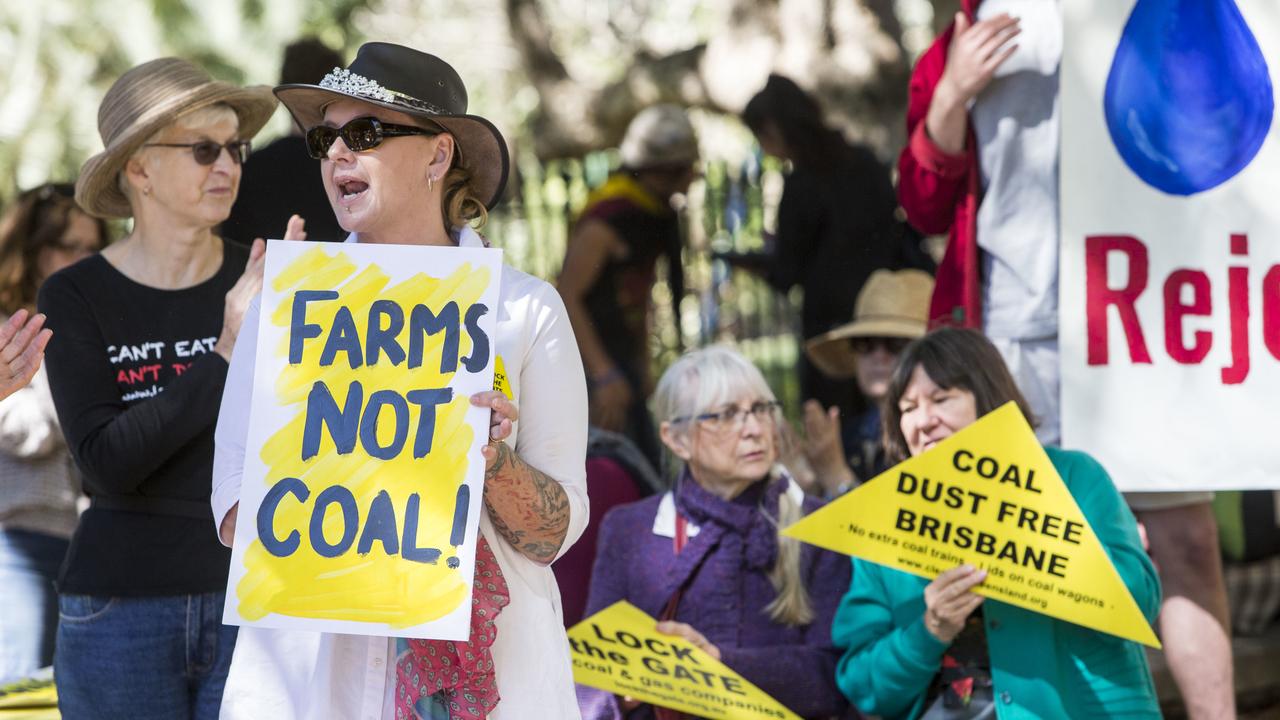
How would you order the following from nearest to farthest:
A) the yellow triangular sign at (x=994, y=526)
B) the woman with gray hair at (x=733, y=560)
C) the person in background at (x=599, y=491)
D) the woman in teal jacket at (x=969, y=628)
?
the yellow triangular sign at (x=994, y=526) < the woman in teal jacket at (x=969, y=628) < the woman with gray hair at (x=733, y=560) < the person in background at (x=599, y=491)

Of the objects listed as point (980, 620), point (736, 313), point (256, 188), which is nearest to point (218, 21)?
point (736, 313)

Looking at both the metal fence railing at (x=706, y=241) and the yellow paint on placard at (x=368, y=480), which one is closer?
the yellow paint on placard at (x=368, y=480)

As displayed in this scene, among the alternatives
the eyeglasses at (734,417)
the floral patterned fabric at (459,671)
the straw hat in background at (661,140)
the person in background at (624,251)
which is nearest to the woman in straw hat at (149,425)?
the floral patterned fabric at (459,671)

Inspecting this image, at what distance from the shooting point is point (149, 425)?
10.8 ft

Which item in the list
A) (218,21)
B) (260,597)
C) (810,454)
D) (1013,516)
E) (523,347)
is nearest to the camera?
(260,597)

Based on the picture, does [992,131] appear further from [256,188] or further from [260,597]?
[260,597]

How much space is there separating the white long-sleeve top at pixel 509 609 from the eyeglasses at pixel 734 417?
1.73 metres

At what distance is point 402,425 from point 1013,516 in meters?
→ 1.62

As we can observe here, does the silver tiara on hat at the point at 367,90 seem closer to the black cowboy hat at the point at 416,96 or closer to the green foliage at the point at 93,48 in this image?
the black cowboy hat at the point at 416,96

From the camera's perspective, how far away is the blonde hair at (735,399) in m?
4.30

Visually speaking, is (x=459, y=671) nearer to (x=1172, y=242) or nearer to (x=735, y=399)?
A: (x=735, y=399)

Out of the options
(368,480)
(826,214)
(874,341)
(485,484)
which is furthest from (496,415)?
(826,214)

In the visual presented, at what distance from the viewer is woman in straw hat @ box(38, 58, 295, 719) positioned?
10.9ft

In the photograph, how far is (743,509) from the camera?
14.4ft
